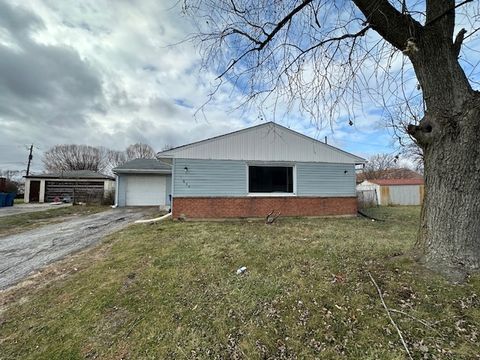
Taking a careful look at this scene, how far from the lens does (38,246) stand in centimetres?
620

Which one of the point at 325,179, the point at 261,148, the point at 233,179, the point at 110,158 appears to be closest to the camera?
the point at 233,179

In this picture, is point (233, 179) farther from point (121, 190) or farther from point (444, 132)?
point (121, 190)

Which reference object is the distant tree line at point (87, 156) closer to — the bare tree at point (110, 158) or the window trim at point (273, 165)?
the bare tree at point (110, 158)

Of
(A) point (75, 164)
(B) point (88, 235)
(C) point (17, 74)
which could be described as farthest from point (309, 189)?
(A) point (75, 164)

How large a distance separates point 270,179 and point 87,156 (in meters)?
40.5

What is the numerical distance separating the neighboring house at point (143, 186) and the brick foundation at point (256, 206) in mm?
7311

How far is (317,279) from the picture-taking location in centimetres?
343

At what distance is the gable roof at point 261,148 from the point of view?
31.7 ft

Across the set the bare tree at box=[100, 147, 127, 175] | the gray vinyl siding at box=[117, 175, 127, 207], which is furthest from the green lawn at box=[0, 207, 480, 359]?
the bare tree at box=[100, 147, 127, 175]

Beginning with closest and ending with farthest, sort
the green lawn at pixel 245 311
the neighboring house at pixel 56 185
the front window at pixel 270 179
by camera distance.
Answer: the green lawn at pixel 245 311
the front window at pixel 270 179
the neighboring house at pixel 56 185

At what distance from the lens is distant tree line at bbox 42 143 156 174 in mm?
38469

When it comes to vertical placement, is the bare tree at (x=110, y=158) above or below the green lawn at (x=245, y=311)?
above

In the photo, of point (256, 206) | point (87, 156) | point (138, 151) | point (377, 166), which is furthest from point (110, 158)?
point (377, 166)

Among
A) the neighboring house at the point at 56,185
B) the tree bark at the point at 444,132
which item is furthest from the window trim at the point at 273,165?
the neighboring house at the point at 56,185
